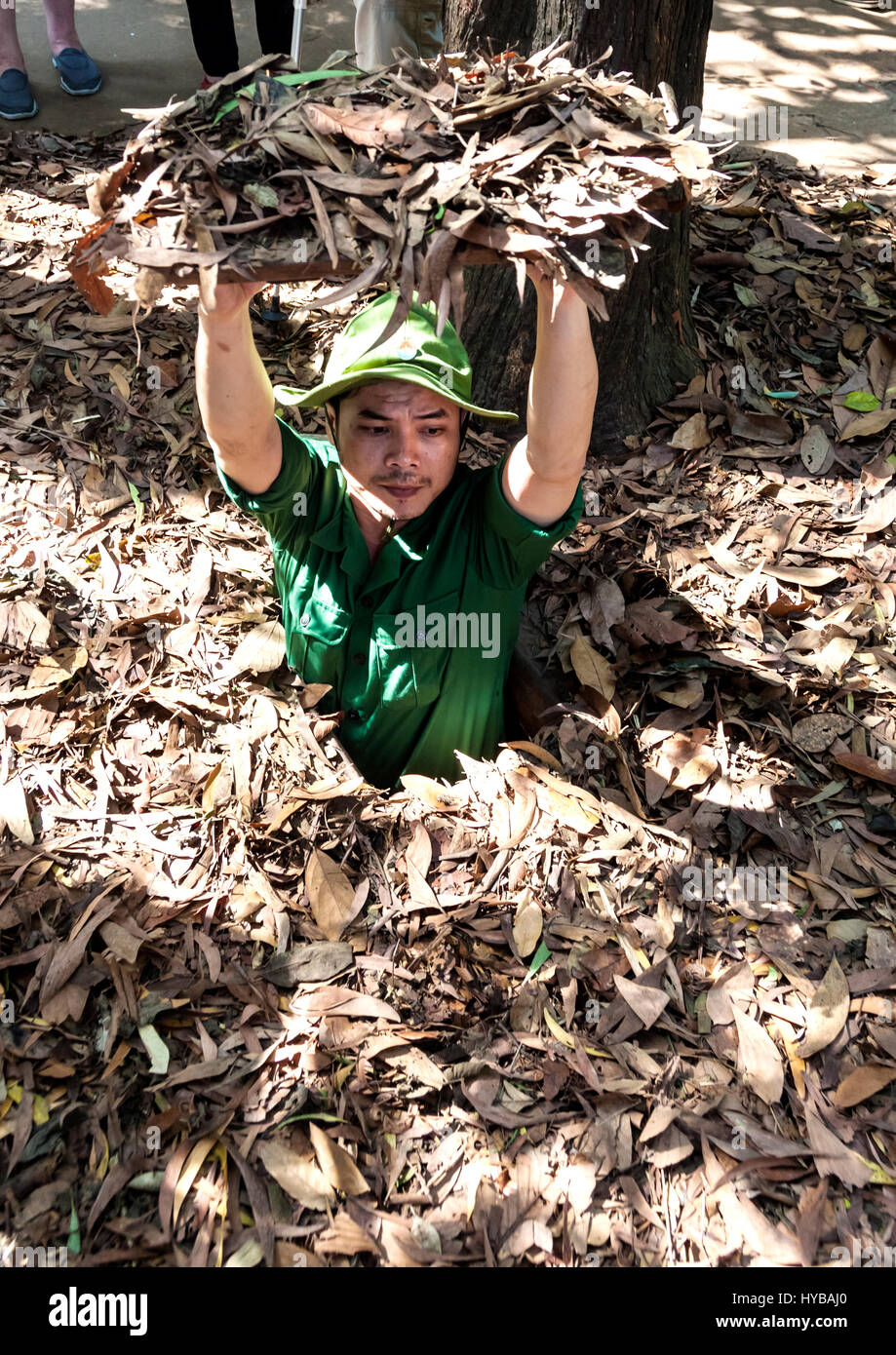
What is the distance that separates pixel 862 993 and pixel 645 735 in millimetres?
915

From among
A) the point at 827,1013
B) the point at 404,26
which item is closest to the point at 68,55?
the point at 404,26

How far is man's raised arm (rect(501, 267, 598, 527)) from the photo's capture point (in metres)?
2.35

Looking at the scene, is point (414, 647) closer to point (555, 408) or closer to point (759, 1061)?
point (555, 408)

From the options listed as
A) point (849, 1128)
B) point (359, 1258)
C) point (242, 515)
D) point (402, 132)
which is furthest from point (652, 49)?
point (359, 1258)

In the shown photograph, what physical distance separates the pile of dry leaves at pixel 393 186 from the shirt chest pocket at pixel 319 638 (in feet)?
3.49

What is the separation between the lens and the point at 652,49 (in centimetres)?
344

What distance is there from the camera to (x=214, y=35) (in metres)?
5.51

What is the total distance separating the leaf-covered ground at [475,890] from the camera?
2184 mm

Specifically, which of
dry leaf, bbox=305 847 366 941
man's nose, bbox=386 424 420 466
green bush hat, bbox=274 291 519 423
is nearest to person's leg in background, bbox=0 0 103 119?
green bush hat, bbox=274 291 519 423

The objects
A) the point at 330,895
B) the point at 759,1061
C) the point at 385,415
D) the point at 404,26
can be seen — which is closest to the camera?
the point at 759,1061

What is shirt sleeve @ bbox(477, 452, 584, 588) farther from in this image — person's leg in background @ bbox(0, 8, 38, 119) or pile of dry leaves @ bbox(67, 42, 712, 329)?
person's leg in background @ bbox(0, 8, 38, 119)

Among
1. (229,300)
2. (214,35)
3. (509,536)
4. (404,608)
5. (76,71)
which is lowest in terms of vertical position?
(404,608)

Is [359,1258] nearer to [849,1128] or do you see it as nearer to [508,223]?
[849,1128]

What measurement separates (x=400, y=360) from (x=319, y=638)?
31.4 inches
